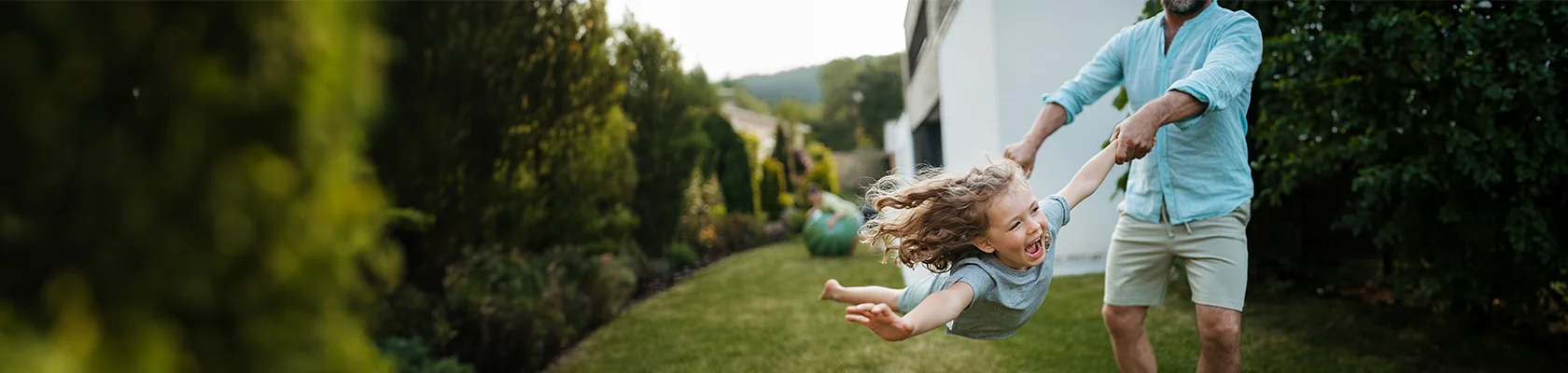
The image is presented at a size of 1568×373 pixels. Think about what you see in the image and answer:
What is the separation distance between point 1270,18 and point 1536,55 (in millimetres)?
1501

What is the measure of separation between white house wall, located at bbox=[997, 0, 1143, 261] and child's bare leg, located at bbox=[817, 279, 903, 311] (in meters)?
5.07

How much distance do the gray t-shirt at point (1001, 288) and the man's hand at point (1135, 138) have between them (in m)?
0.34

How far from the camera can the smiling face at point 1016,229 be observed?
98.7 inches

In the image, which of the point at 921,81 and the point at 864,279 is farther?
the point at 921,81

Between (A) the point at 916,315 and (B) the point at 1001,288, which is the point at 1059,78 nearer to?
(B) the point at 1001,288

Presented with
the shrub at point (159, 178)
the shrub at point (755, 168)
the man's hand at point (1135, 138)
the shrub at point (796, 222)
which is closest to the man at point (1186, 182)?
the man's hand at point (1135, 138)

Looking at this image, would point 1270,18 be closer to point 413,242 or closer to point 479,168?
point 479,168

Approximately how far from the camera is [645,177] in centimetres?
1044

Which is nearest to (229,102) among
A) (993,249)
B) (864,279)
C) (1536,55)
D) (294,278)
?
(294,278)

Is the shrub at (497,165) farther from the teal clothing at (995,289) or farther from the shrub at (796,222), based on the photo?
the shrub at (796,222)

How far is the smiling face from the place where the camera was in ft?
8.23

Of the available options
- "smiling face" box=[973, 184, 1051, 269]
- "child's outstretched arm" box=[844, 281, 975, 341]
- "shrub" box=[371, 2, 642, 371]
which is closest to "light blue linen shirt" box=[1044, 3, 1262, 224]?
"smiling face" box=[973, 184, 1051, 269]

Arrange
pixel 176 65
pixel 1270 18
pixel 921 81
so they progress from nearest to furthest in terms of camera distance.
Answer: pixel 176 65, pixel 1270 18, pixel 921 81

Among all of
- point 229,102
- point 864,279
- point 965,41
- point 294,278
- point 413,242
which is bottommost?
point 864,279
